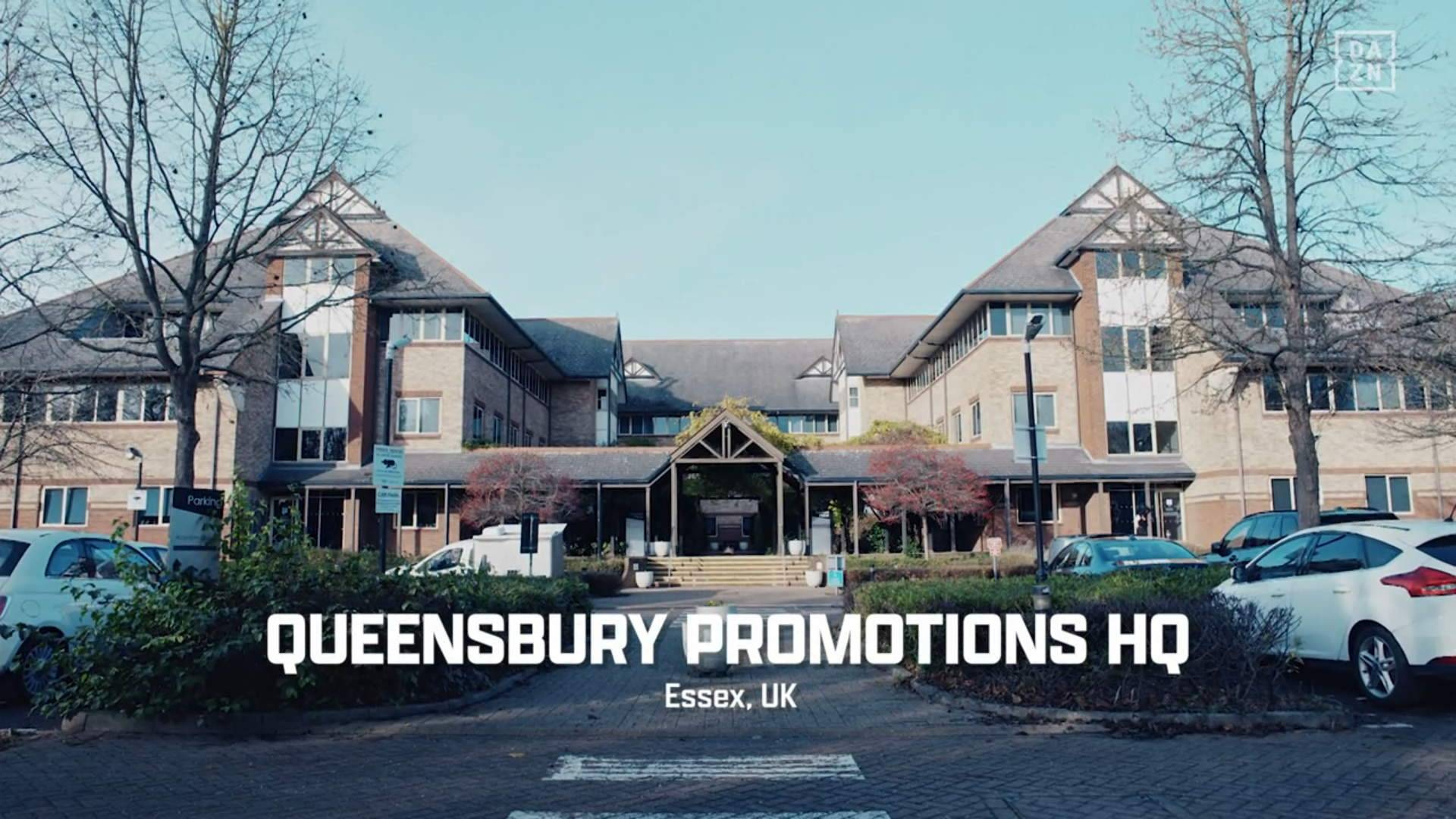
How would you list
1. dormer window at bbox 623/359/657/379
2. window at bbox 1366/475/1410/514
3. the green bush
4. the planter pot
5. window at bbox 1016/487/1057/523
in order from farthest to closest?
dormer window at bbox 623/359/657/379 < window at bbox 1016/487/1057/523 < window at bbox 1366/475/1410/514 < the planter pot < the green bush

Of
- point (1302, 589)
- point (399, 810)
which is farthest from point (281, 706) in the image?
point (1302, 589)

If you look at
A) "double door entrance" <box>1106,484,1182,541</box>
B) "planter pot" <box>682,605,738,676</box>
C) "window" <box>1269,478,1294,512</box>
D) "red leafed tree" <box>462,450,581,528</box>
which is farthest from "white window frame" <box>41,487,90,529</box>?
"window" <box>1269,478,1294,512</box>

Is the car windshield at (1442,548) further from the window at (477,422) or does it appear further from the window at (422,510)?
the window at (477,422)

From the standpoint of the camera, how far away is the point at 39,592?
9.68 m

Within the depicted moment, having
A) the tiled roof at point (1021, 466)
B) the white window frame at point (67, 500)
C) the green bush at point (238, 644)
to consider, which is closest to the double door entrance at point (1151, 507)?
the tiled roof at point (1021, 466)

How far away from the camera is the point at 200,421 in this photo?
1251 inches

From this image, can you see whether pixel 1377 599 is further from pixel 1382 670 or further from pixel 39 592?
pixel 39 592

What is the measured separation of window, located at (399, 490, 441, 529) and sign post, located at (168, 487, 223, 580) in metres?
26.0

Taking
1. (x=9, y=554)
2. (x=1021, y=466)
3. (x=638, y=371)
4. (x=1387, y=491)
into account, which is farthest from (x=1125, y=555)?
(x=638, y=371)

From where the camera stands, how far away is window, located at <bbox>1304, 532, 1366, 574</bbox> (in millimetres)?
9078

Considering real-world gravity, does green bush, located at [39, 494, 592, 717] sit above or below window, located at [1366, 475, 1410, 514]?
below

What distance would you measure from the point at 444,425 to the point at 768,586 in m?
12.5

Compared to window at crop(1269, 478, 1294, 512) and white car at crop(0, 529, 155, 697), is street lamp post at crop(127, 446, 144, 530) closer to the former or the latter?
white car at crop(0, 529, 155, 697)

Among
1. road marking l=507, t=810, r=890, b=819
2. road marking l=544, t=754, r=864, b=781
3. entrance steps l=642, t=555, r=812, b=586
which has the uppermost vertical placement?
entrance steps l=642, t=555, r=812, b=586
